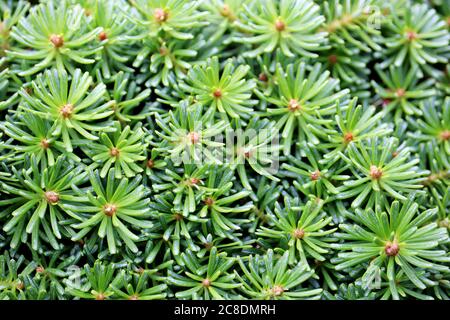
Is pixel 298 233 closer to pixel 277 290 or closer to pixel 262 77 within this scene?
pixel 277 290

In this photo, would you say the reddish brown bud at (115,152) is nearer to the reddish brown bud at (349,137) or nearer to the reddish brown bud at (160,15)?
the reddish brown bud at (160,15)

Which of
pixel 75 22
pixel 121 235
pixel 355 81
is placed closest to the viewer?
pixel 121 235

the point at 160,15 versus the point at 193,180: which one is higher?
the point at 160,15

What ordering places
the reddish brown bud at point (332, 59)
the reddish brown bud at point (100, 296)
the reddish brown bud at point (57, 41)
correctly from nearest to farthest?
1. the reddish brown bud at point (100, 296)
2. the reddish brown bud at point (57, 41)
3. the reddish brown bud at point (332, 59)

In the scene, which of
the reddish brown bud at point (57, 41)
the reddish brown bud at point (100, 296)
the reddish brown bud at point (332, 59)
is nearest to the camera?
the reddish brown bud at point (100, 296)

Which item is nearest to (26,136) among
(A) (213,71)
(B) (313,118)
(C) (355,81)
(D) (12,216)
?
(D) (12,216)

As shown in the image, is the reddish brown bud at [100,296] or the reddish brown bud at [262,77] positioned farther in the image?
the reddish brown bud at [262,77]

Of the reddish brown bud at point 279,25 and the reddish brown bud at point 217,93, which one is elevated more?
the reddish brown bud at point 279,25

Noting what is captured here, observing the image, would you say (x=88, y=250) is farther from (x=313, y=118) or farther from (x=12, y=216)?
(x=313, y=118)

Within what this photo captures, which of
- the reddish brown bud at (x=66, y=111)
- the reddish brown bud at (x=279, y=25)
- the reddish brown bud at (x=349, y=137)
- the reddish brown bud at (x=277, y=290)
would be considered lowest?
the reddish brown bud at (x=277, y=290)

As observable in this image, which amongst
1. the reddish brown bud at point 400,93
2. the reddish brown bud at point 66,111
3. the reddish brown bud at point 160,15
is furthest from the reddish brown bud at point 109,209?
the reddish brown bud at point 400,93

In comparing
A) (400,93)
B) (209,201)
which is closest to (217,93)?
(209,201)
